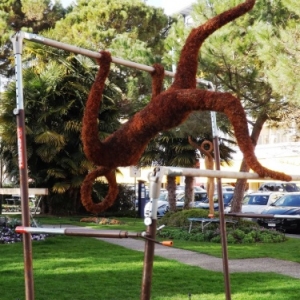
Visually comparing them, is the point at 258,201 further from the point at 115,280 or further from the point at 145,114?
the point at 145,114

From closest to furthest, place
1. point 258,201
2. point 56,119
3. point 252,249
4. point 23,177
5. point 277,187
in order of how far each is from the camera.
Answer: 1. point 23,177
2. point 252,249
3. point 56,119
4. point 258,201
5. point 277,187

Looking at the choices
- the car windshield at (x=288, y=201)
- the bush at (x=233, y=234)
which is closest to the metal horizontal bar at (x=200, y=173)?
the bush at (x=233, y=234)

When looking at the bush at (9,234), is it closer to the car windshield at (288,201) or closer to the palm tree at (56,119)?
the palm tree at (56,119)

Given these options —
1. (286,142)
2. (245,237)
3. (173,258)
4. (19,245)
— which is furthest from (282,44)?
(286,142)

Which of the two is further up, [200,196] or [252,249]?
[200,196]

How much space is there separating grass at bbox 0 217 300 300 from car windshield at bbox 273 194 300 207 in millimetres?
7146

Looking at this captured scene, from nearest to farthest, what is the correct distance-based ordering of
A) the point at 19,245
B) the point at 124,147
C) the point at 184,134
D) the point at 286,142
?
the point at 124,147
the point at 19,245
the point at 184,134
the point at 286,142

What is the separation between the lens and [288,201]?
2047 centimetres

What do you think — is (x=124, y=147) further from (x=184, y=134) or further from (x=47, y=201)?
(x=47, y=201)

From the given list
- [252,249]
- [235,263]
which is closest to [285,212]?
[252,249]

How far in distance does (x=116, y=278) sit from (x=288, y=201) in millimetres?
12001

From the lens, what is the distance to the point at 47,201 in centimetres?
2403

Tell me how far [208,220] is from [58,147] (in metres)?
7.17

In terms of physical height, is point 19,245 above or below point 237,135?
below
